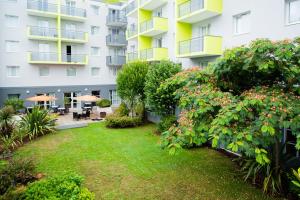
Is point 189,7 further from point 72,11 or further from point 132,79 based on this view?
point 72,11

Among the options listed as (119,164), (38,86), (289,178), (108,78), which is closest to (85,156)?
(119,164)

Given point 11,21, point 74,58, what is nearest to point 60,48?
point 74,58

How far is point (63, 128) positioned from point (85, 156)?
7647mm

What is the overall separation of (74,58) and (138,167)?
2411 cm

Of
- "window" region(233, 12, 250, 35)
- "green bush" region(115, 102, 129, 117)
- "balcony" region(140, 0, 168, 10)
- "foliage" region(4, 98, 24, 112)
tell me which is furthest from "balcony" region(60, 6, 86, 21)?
"window" region(233, 12, 250, 35)

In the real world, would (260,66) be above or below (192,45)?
below

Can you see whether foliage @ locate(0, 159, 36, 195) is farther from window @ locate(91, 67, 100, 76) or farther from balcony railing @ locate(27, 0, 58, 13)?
window @ locate(91, 67, 100, 76)

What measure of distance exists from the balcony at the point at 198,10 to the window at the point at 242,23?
5.51 ft

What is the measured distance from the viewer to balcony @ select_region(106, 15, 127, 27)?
113 ft

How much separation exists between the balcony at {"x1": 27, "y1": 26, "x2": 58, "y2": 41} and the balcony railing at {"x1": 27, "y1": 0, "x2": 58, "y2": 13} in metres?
2.23

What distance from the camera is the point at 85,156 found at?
12742mm

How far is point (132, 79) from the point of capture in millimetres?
20250

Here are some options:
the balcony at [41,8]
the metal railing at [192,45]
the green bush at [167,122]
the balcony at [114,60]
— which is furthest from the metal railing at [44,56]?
the green bush at [167,122]

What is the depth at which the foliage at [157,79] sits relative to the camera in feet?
56.2
